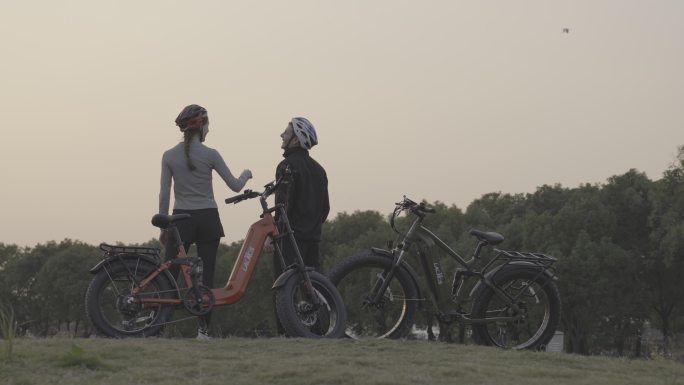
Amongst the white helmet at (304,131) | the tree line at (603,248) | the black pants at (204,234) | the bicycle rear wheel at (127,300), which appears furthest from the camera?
the tree line at (603,248)

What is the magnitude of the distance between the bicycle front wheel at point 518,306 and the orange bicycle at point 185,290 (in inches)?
64.6

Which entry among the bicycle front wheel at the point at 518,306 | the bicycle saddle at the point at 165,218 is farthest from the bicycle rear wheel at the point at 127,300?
the bicycle front wheel at the point at 518,306

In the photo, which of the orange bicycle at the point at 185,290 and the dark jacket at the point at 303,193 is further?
the dark jacket at the point at 303,193

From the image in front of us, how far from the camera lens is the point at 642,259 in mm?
48312

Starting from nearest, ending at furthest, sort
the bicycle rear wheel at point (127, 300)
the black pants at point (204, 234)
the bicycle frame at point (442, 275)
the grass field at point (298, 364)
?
the grass field at point (298, 364) < the bicycle rear wheel at point (127, 300) < the black pants at point (204, 234) < the bicycle frame at point (442, 275)

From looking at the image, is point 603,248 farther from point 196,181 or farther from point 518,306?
point 196,181

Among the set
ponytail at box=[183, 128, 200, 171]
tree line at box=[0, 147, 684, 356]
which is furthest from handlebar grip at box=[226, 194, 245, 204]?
tree line at box=[0, 147, 684, 356]

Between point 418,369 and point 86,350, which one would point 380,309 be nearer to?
point 418,369

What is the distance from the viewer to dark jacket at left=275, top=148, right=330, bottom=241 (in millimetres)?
10469

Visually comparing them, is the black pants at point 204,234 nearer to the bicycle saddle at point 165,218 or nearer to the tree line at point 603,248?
the bicycle saddle at point 165,218

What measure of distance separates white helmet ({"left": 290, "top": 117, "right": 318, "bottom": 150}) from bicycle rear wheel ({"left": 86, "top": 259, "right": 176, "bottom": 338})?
7.27 ft

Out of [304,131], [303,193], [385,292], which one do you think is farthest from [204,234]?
[385,292]

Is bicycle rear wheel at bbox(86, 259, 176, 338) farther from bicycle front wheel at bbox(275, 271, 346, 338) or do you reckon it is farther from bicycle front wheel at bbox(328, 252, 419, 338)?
bicycle front wheel at bbox(328, 252, 419, 338)

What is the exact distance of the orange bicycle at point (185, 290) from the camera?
354 inches
